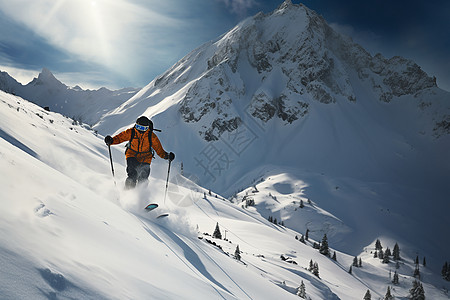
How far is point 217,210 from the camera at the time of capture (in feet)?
158

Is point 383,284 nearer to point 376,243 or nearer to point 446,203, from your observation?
point 376,243

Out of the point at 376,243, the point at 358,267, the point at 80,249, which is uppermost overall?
the point at 376,243

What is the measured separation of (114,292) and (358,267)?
85.8 meters

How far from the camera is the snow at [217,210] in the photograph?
2.30 meters

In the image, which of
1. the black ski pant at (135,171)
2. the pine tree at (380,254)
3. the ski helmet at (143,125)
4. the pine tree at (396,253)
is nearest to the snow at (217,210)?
the black ski pant at (135,171)

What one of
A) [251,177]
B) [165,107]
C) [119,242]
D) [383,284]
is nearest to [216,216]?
[119,242]

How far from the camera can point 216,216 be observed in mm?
45500

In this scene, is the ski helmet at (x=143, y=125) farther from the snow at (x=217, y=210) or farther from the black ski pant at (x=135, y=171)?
the snow at (x=217, y=210)

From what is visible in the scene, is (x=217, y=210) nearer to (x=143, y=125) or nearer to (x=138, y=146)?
(x=138, y=146)

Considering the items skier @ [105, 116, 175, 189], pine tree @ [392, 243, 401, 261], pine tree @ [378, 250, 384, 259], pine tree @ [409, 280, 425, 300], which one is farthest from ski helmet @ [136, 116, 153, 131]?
pine tree @ [392, 243, 401, 261]

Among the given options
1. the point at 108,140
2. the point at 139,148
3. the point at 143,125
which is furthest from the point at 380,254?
the point at 108,140

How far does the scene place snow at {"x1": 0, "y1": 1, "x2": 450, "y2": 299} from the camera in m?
2.30

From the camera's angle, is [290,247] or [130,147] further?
[290,247]

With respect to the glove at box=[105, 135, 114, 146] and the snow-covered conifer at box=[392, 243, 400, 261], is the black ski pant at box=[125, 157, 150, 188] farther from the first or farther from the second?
the snow-covered conifer at box=[392, 243, 400, 261]
